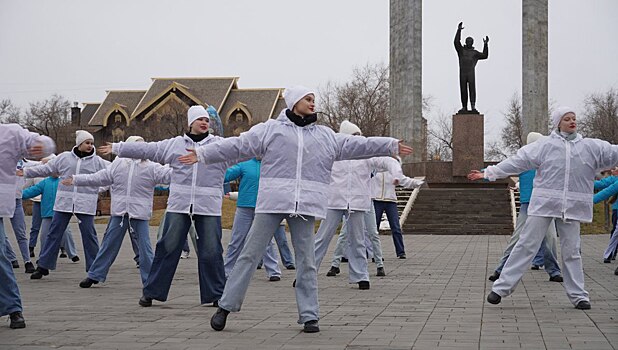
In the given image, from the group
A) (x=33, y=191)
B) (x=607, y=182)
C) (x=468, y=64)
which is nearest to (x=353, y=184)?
(x=607, y=182)

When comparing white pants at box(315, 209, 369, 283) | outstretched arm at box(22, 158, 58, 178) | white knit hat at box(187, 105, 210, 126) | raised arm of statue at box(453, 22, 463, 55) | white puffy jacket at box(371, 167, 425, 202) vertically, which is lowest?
white pants at box(315, 209, 369, 283)

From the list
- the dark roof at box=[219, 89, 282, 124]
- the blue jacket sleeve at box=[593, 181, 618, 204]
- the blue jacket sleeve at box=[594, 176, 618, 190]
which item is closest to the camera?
the blue jacket sleeve at box=[593, 181, 618, 204]

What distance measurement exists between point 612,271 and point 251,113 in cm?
6342

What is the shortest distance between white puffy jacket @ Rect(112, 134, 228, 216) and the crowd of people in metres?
0.01

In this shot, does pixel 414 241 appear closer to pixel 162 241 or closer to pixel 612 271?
pixel 612 271

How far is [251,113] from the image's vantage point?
7731 centimetres

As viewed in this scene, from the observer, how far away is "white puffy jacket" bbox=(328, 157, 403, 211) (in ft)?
40.9

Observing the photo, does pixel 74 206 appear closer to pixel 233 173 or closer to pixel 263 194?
pixel 233 173

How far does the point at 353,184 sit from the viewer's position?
1271cm

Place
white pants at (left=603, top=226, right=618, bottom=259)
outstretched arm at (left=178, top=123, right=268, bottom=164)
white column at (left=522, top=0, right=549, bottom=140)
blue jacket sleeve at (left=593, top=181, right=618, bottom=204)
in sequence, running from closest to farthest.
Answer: outstretched arm at (left=178, top=123, right=268, bottom=164) → blue jacket sleeve at (left=593, top=181, right=618, bottom=204) → white pants at (left=603, top=226, right=618, bottom=259) → white column at (left=522, top=0, right=549, bottom=140)

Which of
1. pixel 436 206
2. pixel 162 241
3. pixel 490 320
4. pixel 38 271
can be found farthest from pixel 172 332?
pixel 436 206

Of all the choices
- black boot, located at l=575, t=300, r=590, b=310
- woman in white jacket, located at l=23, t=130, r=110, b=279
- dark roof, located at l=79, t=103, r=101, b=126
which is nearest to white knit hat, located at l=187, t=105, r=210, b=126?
woman in white jacket, located at l=23, t=130, r=110, b=279

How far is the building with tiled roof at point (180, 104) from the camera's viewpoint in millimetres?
73938

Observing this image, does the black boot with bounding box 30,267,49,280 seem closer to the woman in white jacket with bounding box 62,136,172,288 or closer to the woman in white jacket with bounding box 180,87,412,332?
the woman in white jacket with bounding box 62,136,172,288
